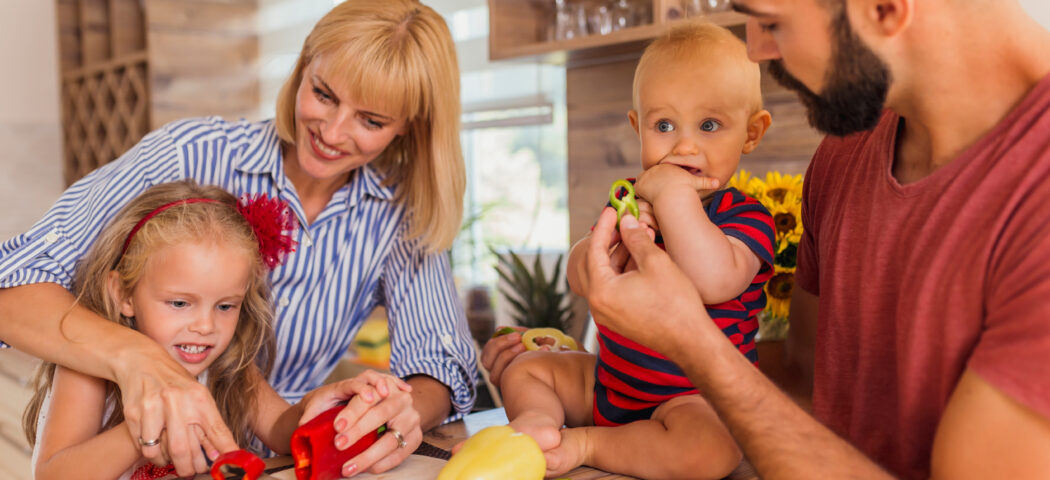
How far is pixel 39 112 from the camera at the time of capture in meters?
3.68

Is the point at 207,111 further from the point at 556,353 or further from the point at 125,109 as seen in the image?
the point at 556,353

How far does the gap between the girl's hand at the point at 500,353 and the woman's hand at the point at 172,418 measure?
419 millimetres

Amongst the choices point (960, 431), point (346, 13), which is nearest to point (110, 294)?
point (346, 13)

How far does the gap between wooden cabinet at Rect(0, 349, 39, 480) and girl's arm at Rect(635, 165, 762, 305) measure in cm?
224

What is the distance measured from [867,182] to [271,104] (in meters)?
3.38

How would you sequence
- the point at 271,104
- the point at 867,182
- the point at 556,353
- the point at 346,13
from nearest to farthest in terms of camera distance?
the point at 867,182
the point at 556,353
the point at 346,13
the point at 271,104

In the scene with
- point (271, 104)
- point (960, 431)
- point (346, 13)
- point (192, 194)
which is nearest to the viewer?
point (960, 431)

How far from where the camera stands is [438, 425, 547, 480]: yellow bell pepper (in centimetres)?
90

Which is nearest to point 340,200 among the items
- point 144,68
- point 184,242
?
point 184,242

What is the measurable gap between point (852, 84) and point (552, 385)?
0.58 meters

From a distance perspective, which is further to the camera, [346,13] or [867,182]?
[346,13]

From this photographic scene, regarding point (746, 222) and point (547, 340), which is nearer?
point (746, 222)

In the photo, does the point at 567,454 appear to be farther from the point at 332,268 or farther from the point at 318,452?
the point at 332,268

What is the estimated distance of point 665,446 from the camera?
0.99 meters
